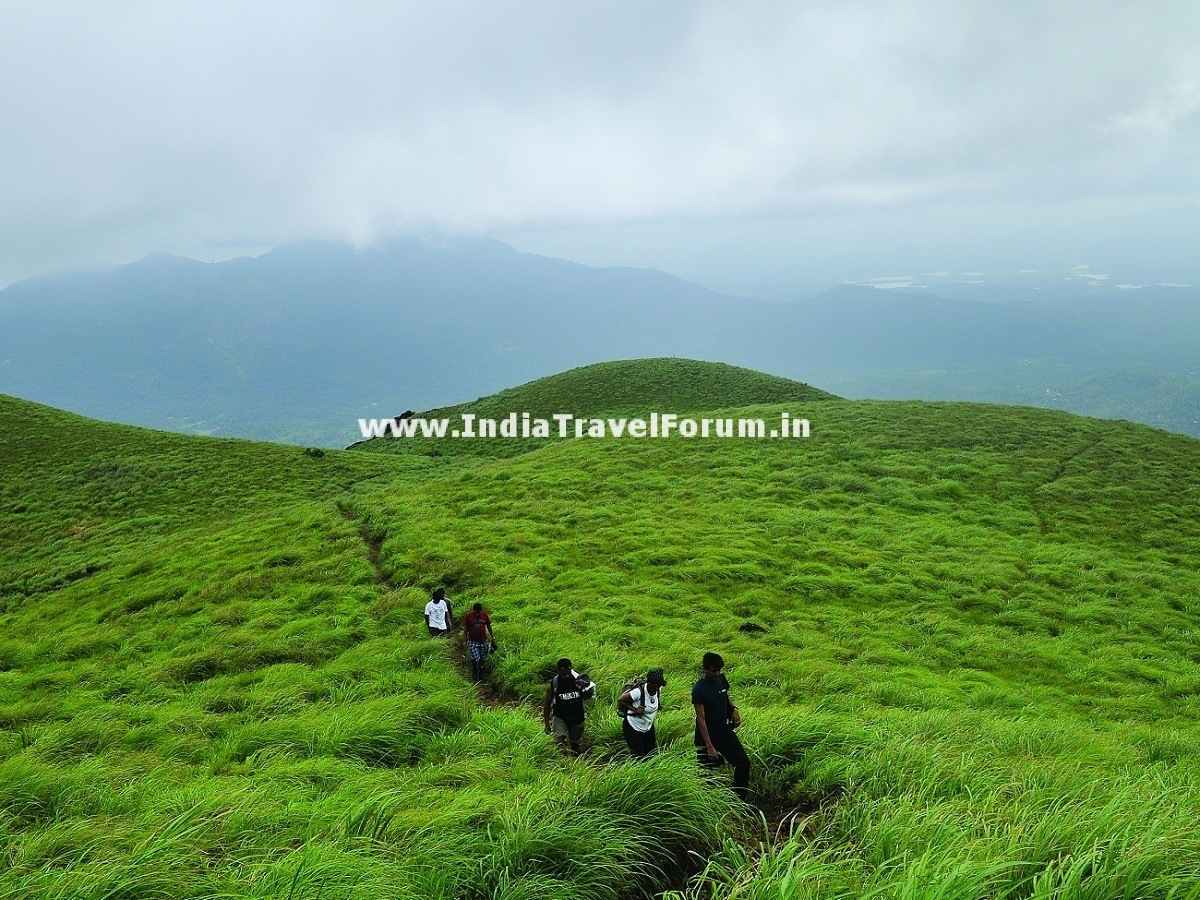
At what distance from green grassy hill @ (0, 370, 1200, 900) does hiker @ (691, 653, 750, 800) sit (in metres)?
0.35

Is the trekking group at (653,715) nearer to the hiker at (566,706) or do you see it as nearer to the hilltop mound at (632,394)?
the hiker at (566,706)

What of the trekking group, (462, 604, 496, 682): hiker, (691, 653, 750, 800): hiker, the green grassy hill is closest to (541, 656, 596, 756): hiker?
the trekking group

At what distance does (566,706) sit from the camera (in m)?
8.72

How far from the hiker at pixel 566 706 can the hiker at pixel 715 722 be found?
86.7 inches

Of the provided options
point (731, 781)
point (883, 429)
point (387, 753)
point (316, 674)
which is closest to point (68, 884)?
point (387, 753)

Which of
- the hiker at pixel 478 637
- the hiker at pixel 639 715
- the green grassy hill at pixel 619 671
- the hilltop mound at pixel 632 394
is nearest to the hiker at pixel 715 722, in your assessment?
the green grassy hill at pixel 619 671

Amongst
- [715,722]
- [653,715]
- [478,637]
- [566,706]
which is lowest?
[478,637]

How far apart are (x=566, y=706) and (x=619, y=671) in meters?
3.73

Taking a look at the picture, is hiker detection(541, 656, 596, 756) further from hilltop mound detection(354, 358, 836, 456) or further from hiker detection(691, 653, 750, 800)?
hilltop mound detection(354, 358, 836, 456)

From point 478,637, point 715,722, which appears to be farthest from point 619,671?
point 715,722

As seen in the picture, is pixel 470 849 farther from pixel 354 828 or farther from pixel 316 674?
pixel 316 674

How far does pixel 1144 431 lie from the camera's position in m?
42.0

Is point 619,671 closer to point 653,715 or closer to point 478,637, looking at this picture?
point 478,637

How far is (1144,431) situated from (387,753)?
55.2m
